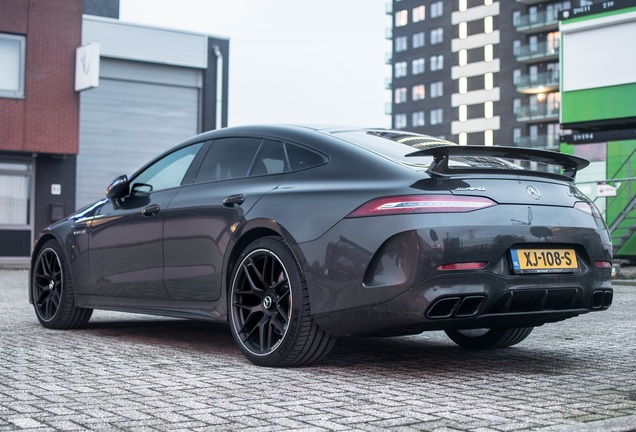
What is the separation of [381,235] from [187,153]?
2327 mm

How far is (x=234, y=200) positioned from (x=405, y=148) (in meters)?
1.10

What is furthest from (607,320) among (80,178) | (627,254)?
(80,178)

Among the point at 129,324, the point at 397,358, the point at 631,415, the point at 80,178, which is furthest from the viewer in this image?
Result: the point at 80,178

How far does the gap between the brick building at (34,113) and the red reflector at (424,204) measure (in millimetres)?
22678

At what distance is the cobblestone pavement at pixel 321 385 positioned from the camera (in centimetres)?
384

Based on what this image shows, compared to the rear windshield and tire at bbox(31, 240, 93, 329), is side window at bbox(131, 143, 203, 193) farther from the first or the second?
the rear windshield

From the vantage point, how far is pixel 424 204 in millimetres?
4840

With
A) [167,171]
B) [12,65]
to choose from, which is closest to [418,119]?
[12,65]

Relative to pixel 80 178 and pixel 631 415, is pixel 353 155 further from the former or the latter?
pixel 80 178

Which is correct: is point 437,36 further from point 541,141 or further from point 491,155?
point 491,155

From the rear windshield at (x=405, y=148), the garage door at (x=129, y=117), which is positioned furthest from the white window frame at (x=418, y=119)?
the rear windshield at (x=405, y=148)

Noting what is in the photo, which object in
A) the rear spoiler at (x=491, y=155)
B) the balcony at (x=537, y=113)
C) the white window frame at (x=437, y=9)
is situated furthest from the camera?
the white window frame at (x=437, y=9)

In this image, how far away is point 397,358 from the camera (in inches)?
232

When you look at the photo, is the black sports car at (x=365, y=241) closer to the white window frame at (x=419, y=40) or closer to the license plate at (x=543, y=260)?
the license plate at (x=543, y=260)
